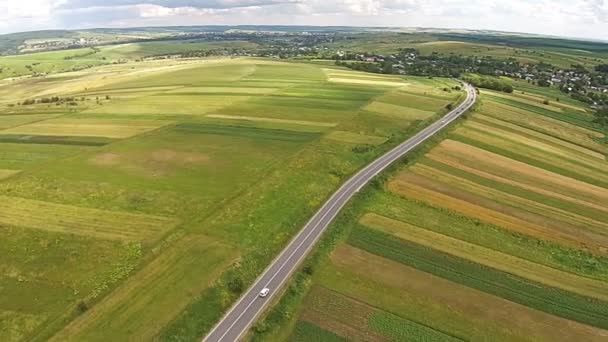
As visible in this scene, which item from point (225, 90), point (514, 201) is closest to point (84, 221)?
point (514, 201)

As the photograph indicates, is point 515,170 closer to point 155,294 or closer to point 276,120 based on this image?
point 276,120

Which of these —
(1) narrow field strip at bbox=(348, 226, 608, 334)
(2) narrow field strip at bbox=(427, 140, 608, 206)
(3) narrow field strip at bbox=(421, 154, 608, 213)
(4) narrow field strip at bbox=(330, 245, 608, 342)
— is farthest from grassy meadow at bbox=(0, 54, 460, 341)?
(3) narrow field strip at bbox=(421, 154, 608, 213)

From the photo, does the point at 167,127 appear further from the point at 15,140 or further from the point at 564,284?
the point at 564,284

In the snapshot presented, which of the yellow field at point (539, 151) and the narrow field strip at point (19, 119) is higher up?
the yellow field at point (539, 151)

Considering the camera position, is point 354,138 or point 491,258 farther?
point 354,138

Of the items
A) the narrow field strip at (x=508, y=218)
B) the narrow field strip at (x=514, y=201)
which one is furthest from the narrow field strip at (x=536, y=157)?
the narrow field strip at (x=508, y=218)

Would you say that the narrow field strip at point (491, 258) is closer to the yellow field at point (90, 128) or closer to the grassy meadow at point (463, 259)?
the grassy meadow at point (463, 259)
